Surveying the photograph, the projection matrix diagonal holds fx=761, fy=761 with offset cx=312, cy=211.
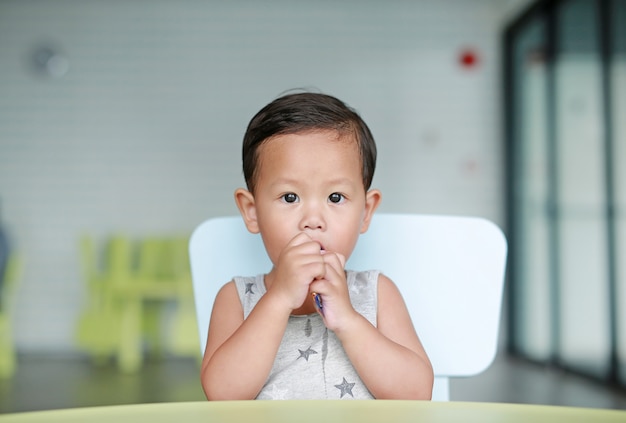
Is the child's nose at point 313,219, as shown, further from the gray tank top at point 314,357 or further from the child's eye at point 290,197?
the gray tank top at point 314,357

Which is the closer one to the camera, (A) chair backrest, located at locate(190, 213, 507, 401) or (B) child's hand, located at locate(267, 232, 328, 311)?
(B) child's hand, located at locate(267, 232, 328, 311)

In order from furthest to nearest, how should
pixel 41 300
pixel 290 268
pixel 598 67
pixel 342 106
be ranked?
1. pixel 41 300
2. pixel 598 67
3. pixel 342 106
4. pixel 290 268

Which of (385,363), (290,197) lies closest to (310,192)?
(290,197)

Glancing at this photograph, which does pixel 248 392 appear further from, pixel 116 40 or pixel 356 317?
pixel 116 40

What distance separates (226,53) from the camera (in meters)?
6.68

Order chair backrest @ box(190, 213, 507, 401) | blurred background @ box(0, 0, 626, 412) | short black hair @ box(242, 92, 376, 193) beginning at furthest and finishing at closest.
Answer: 1. blurred background @ box(0, 0, 626, 412)
2. chair backrest @ box(190, 213, 507, 401)
3. short black hair @ box(242, 92, 376, 193)

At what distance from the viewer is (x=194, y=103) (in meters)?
6.66

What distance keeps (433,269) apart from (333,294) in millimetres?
319

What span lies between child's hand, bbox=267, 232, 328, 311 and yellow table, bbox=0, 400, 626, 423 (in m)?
0.40

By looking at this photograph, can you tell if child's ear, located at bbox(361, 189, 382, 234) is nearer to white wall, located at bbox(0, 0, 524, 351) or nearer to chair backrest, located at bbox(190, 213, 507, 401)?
chair backrest, located at bbox(190, 213, 507, 401)

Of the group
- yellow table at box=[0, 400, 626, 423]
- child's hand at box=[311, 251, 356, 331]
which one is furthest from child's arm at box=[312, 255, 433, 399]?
yellow table at box=[0, 400, 626, 423]

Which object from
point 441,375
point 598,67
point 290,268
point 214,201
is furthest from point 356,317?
point 214,201

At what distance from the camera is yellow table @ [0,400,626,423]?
53cm

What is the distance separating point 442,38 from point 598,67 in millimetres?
2260
